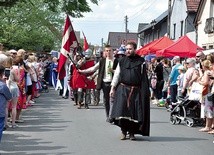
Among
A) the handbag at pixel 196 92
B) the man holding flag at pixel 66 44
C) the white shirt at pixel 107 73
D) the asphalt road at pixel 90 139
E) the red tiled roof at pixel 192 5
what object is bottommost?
the asphalt road at pixel 90 139

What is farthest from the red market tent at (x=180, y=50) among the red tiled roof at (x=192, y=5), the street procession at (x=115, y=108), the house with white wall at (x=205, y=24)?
the red tiled roof at (x=192, y=5)

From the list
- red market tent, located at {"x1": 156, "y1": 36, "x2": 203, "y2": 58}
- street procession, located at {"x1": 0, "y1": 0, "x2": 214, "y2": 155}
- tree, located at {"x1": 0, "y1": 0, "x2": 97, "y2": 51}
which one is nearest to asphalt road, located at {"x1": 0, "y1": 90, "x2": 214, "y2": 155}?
street procession, located at {"x1": 0, "y1": 0, "x2": 214, "y2": 155}

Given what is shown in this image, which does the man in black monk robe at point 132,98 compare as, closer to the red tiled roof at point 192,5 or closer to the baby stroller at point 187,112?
the baby stroller at point 187,112

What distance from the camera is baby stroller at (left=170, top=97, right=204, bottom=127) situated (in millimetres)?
12792

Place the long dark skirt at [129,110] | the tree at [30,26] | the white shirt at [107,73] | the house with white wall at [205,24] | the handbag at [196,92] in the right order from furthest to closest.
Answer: the tree at [30,26] < the house with white wall at [205,24] < the white shirt at [107,73] < the handbag at [196,92] < the long dark skirt at [129,110]

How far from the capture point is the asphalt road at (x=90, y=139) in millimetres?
8922

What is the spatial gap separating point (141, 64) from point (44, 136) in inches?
102

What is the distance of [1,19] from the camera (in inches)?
1832

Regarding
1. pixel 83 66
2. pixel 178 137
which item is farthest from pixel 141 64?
pixel 83 66

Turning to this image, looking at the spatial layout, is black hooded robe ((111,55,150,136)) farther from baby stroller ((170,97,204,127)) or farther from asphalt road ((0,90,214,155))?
baby stroller ((170,97,204,127))

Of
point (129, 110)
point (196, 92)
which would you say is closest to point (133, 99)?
point (129, 110)

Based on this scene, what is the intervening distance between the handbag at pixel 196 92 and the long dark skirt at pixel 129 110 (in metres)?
2.67

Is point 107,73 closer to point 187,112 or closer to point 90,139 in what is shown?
point 187,112

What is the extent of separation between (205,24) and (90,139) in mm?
24891
